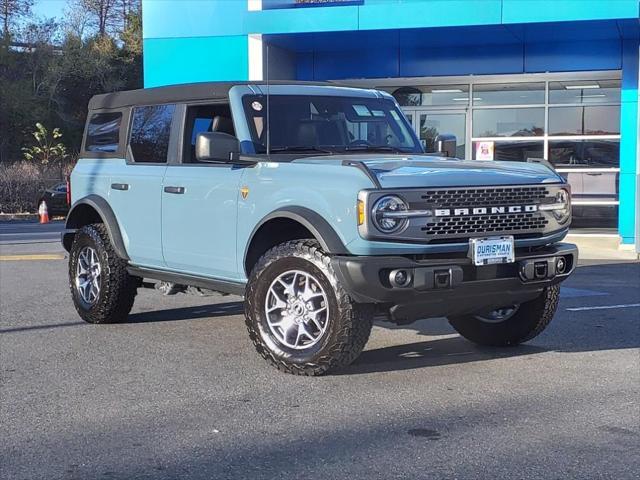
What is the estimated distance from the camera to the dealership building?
50.5 ft

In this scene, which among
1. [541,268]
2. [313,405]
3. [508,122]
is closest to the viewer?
[313,405]

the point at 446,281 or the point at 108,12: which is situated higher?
the point at 108,12

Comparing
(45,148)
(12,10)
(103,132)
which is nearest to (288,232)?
(103,132)

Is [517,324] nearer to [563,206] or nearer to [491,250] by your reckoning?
[563,206]

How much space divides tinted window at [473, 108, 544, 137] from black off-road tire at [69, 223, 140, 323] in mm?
11862

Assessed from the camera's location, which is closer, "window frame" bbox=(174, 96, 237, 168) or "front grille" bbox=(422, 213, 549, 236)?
"front grille" bbox=(422, 213, 549, 236)

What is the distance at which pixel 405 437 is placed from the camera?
464 cm

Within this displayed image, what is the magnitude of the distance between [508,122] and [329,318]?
13336mm

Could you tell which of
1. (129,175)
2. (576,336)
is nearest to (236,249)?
(129,175)

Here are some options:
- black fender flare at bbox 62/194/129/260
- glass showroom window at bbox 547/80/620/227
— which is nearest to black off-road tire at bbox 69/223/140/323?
black fender flare at bbox 62/194/129/260

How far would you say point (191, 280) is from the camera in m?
6.89

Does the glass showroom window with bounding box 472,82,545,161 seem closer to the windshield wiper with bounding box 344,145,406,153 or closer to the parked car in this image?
the windshield wiper with bounding box 344,145,406,153

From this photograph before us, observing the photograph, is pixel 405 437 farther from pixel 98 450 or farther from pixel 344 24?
pixel 344 24

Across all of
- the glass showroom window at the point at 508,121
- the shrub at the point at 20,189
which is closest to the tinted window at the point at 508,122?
the glass showroom window at the point at 508,121
